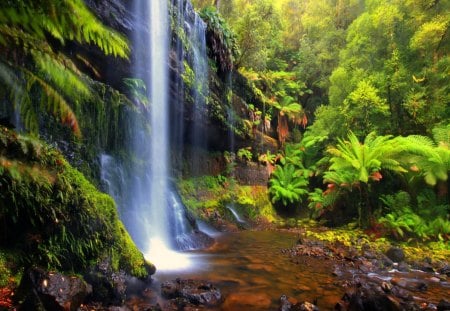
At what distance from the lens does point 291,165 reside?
1385 centimetres

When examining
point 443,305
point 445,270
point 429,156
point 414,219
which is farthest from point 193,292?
point 429,156

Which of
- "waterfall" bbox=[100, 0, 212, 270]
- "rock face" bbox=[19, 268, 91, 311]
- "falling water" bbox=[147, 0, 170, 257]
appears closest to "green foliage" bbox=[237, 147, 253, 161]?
"waterfall" bbox=[100, 0, 212, 270]

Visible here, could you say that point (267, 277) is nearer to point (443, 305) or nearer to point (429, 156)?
point (443, 305)

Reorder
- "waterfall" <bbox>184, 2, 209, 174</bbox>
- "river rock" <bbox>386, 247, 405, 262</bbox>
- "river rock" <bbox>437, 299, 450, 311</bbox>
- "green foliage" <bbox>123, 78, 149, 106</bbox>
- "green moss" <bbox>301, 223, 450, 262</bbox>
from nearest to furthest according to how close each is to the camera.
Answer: "river rock" <bbox>437, 299, 450, 311</bbox> < "river rock" <bbox>386, 247, 405, 262</bbox> < "green moss" <bbox>301, 223, 450, 262</bbox> < "green foliage" <bbox>123, 78, 149, 106</bbox> < "waterfall" <bbox>184, 2, 209, 174</bbox>

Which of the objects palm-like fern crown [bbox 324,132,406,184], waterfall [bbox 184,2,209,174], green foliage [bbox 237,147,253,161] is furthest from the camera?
green foliage [bbox 237,147,253,161]

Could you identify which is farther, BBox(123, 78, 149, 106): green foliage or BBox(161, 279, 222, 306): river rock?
BBox(123, 78, 149, 106): green foliage

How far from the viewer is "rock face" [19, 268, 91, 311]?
3.17 meters

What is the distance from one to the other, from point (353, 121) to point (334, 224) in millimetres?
3598

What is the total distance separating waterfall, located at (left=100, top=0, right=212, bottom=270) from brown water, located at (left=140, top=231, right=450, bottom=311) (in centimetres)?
79

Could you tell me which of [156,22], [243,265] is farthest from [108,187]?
[156,22]

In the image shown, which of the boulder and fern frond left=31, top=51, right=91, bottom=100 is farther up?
fern frond left=31, top=51, right=91, bottom=100

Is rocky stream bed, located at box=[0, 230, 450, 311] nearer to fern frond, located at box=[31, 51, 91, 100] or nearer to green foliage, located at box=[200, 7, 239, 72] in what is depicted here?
fern frond, located at box=[31, 51, 91, 100]

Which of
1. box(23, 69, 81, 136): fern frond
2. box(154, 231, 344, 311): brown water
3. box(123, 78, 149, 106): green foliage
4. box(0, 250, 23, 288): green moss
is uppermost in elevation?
box(123, 78, 149, 106): green foliage

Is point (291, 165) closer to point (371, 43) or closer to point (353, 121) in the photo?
point (353, 121)
